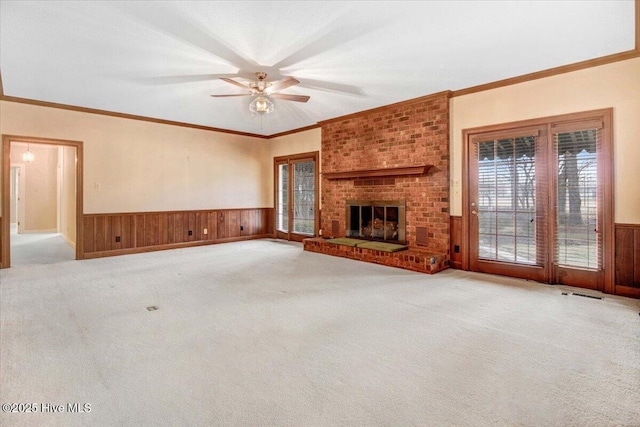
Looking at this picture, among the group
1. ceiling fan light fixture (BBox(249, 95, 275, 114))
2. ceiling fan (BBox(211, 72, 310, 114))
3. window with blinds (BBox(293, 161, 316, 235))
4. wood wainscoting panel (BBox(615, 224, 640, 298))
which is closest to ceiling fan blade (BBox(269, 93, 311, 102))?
ceiling fan (BBox(211, 72, 310, 114))

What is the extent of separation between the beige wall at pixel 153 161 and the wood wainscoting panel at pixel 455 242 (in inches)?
196

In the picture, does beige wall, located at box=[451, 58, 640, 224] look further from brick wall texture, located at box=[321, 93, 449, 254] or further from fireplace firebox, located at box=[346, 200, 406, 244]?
fireplace firebox, located at box=[346, 200, 406, 244]

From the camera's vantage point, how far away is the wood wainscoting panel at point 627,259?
3.60 meters

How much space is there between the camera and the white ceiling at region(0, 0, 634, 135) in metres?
2.78

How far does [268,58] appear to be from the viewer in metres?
3.74

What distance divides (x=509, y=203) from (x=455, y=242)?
938 mm

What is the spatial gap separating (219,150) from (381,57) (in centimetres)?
499

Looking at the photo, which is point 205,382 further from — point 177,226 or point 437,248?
point 177,226

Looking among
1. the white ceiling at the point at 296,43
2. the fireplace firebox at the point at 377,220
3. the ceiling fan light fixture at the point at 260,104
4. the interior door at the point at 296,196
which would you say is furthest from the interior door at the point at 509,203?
the interior door at the point at 296,196

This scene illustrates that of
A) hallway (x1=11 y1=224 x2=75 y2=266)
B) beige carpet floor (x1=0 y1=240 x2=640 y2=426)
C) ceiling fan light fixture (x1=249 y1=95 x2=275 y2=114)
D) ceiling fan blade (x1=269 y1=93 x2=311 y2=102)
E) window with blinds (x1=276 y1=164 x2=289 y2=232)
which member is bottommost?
beige carpet floor (x1=0 y1=240 x2=640 y2=426)

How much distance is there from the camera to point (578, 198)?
3.93 metres

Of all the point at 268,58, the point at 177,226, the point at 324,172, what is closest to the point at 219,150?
the point at 177,226

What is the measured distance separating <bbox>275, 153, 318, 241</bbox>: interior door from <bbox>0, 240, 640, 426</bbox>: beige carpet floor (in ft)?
11.7

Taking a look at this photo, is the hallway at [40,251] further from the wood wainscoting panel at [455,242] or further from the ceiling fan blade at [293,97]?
the wood wainscoting panel at [455,242]
